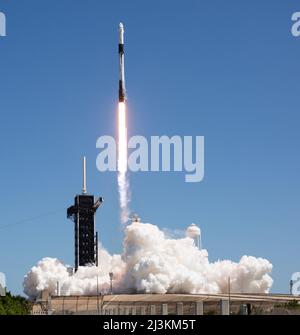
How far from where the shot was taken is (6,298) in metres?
137

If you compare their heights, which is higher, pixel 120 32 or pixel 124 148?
pixel 120 32

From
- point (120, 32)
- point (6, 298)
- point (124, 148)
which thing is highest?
point (120, 32)
